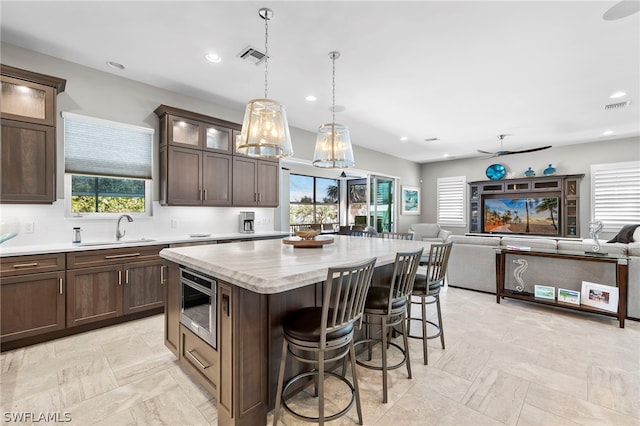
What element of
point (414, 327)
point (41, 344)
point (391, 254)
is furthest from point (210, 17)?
point (414, 327)

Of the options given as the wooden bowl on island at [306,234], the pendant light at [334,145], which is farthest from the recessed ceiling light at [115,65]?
the wooden bowl on island at [306,234]

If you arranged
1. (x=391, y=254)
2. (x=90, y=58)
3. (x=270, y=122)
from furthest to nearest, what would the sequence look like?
(x=90, y=58) < (x=270, y=122) < (x=391, y=254)

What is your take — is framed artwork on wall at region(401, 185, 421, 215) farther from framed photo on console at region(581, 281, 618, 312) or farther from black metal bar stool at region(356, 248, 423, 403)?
black metal bar stool at region(356, 248, 423, 403)

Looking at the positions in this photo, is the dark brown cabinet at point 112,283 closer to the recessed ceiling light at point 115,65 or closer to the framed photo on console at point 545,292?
the recessed ceiling light at point 115,65

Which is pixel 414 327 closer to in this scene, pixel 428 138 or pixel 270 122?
pixel 270 122

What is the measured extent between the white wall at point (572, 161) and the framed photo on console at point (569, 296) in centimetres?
396

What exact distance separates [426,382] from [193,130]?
3.94 meters

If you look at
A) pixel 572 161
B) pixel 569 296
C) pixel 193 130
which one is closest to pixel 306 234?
pixel 193 130

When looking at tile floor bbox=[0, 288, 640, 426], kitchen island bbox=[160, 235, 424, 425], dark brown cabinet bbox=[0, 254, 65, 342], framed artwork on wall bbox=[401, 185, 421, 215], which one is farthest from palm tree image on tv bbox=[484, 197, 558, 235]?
dark brown cabinet bbox=[0, 254, 65, 342]

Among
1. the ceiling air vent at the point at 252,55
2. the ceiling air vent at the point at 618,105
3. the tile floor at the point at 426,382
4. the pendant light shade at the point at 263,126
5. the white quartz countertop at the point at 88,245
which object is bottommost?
the tile floor at the point at 426,382

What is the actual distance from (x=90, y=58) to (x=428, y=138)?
5775 mm

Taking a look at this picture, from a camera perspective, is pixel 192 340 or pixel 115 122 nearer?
pixel 192 340

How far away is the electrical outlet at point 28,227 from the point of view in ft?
9.86

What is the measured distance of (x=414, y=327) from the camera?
3244 millimetres
